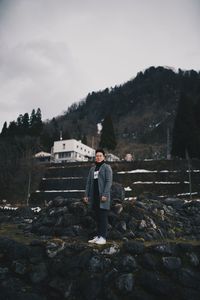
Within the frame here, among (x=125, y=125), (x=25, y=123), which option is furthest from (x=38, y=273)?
(x=125, y=125)

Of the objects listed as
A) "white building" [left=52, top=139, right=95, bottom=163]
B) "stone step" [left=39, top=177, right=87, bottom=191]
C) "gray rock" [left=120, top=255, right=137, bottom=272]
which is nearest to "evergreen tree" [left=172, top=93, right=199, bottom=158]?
"stone step" [left=39, top=177, right=87, bottom=191]

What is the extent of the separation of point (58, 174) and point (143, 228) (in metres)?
35.3

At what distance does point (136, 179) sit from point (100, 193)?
30783 millimetres

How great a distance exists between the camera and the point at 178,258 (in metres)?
6.08

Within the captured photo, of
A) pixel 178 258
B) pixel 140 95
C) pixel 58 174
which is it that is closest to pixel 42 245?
pixel 178 258

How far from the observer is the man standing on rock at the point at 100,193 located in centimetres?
689

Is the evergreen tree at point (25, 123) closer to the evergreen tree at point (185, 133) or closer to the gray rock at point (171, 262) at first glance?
the evergreen tree at point (185, 133)

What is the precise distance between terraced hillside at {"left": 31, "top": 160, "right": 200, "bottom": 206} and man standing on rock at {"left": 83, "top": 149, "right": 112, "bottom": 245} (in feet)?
84.9

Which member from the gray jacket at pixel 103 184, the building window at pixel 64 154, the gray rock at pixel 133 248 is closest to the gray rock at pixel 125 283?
the gray rock at pixel 133 248

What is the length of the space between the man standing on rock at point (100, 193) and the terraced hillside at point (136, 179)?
84.9ft

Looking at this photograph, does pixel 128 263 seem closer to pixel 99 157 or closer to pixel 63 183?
pixel 99 157

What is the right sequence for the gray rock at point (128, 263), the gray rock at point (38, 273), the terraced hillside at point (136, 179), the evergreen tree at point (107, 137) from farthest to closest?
the evergreen tree at point (107, 137)
the terraced hillside at point (136, 179)
the gray rock at point (128, 263)
the gray rock at point (38, 273)

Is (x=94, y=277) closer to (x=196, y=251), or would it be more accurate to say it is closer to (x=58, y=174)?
(x=196, y=251)

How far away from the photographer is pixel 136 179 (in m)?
37.5
